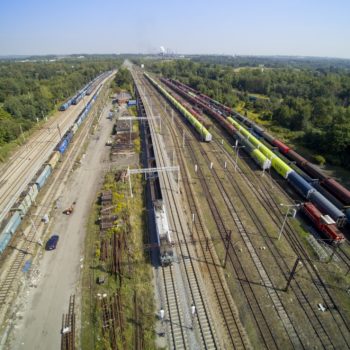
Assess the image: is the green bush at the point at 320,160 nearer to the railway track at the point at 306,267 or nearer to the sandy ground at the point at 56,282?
the railway track at the point at 306,267

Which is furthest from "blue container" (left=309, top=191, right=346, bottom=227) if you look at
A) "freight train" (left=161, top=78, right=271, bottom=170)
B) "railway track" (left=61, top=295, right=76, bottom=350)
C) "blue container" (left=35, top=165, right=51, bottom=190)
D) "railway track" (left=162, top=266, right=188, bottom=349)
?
"blue container" (left=35, top=165, right=51, bottom=190)

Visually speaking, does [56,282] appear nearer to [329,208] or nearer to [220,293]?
[220,293]

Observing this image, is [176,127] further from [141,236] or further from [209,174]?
[141,236]

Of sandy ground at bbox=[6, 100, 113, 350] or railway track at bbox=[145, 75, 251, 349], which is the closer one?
railway track at bbox=[145, 75, 251, 349]

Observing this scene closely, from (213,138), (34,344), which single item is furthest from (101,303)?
(213,138)

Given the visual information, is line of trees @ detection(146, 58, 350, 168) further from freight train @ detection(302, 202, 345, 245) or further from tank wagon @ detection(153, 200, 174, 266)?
tank wagon @ detection(153, 200, 174, 266)
